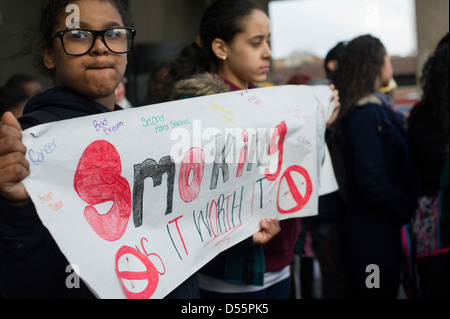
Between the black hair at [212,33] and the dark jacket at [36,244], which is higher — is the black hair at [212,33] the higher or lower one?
the higher one

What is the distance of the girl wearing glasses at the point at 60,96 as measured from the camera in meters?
1.12

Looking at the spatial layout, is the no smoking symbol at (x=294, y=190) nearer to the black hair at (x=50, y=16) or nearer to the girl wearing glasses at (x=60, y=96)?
the girl wearing glasses at (x=60, y=96)

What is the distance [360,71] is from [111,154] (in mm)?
2235

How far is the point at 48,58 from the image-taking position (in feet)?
4.43

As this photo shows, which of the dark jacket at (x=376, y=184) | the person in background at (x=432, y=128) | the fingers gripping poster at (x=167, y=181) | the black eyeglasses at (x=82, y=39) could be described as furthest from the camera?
the dark jacket at (x=376, y=184)

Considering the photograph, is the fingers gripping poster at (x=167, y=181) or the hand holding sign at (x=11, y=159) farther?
the fingers gripping poster at (x=167, y=181)

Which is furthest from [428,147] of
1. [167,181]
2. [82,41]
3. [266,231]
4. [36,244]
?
[36,244]

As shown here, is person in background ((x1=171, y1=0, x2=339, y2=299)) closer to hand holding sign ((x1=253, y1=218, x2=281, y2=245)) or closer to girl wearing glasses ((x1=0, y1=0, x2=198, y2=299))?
hand holding sign ((x1=253, y1=218, x2=281, y2=245))

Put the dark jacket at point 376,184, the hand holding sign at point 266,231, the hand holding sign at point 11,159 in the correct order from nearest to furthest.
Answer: the hand holding sign at point 11,159, the hand holding sign at point 266,231, the dark jacket at point 376,184

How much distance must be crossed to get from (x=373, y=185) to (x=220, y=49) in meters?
1.24

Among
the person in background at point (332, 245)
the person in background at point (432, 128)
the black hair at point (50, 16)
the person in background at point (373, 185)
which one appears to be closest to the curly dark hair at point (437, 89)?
the person in background at point (432, 128)

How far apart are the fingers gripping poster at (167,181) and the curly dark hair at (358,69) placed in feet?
3.80

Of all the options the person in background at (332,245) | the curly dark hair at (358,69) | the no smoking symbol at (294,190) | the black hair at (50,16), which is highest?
the black hair at (50,16)
